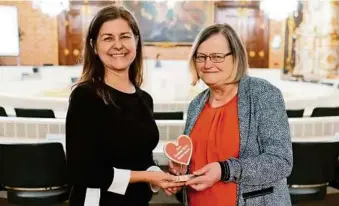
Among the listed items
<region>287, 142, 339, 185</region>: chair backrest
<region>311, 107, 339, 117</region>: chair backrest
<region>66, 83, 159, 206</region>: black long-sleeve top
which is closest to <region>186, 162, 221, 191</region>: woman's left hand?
<region>66, 83, 159, 206</region>: black long-sleeve top

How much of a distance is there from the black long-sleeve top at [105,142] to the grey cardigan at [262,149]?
381 millimetres

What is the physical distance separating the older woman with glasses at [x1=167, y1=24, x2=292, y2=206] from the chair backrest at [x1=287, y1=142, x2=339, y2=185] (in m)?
1.09

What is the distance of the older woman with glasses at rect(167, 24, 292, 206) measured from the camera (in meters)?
1.55

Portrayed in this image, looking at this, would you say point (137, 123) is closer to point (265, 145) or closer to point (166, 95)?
point (265, 145)

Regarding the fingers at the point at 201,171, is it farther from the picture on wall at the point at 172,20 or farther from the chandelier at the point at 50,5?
the picture on wall at the point at 172,20

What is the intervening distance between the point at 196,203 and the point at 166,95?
556 cm

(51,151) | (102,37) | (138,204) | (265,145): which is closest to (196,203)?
(138,204)

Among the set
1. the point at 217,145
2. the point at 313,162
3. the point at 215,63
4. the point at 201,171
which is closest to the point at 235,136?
the point at 217,145

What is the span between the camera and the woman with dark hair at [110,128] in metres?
1.57

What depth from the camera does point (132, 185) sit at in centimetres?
171

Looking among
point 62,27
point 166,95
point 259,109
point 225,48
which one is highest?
point 62,27

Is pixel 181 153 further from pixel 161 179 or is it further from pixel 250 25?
pixel 250 25

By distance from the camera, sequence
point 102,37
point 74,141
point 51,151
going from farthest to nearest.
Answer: point 51,151, point 102,37, point 74,141

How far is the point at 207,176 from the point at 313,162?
4.66 ft
